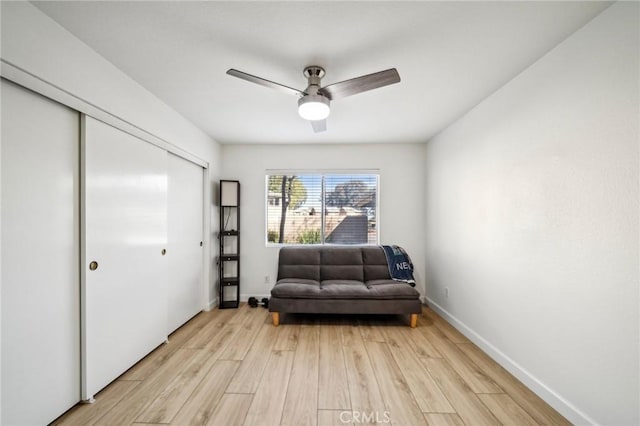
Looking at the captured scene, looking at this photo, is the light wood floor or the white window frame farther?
the white window frame

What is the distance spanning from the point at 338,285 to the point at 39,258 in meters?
2.68

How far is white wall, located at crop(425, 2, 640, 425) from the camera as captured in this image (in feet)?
4.50

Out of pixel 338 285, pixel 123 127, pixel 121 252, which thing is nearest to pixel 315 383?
pixel 338 285

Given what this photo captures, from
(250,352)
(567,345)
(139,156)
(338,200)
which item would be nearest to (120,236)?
(139,156)

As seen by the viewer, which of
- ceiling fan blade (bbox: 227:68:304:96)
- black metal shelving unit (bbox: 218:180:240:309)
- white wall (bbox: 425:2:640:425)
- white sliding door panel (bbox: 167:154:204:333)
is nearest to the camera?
white wall (bbox: 425:2:640:425)

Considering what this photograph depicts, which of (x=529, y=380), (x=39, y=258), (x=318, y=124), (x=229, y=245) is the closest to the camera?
(x=39, y=258)

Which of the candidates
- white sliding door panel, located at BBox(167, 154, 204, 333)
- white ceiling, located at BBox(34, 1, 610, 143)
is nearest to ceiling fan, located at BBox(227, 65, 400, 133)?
white ceiling, located at BBox(34, 1, 610, 143)

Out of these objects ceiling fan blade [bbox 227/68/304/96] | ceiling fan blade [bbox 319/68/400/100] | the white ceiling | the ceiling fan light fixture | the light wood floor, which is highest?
the white ceiling

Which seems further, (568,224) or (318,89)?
(318,89)

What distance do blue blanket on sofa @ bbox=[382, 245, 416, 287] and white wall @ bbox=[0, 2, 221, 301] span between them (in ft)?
9.95

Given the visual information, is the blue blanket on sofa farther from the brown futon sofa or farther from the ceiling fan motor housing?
the ceiling fan motor housing

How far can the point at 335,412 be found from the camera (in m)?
1.69

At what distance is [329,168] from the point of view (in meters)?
4.07

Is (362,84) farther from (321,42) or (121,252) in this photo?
(121,252)
